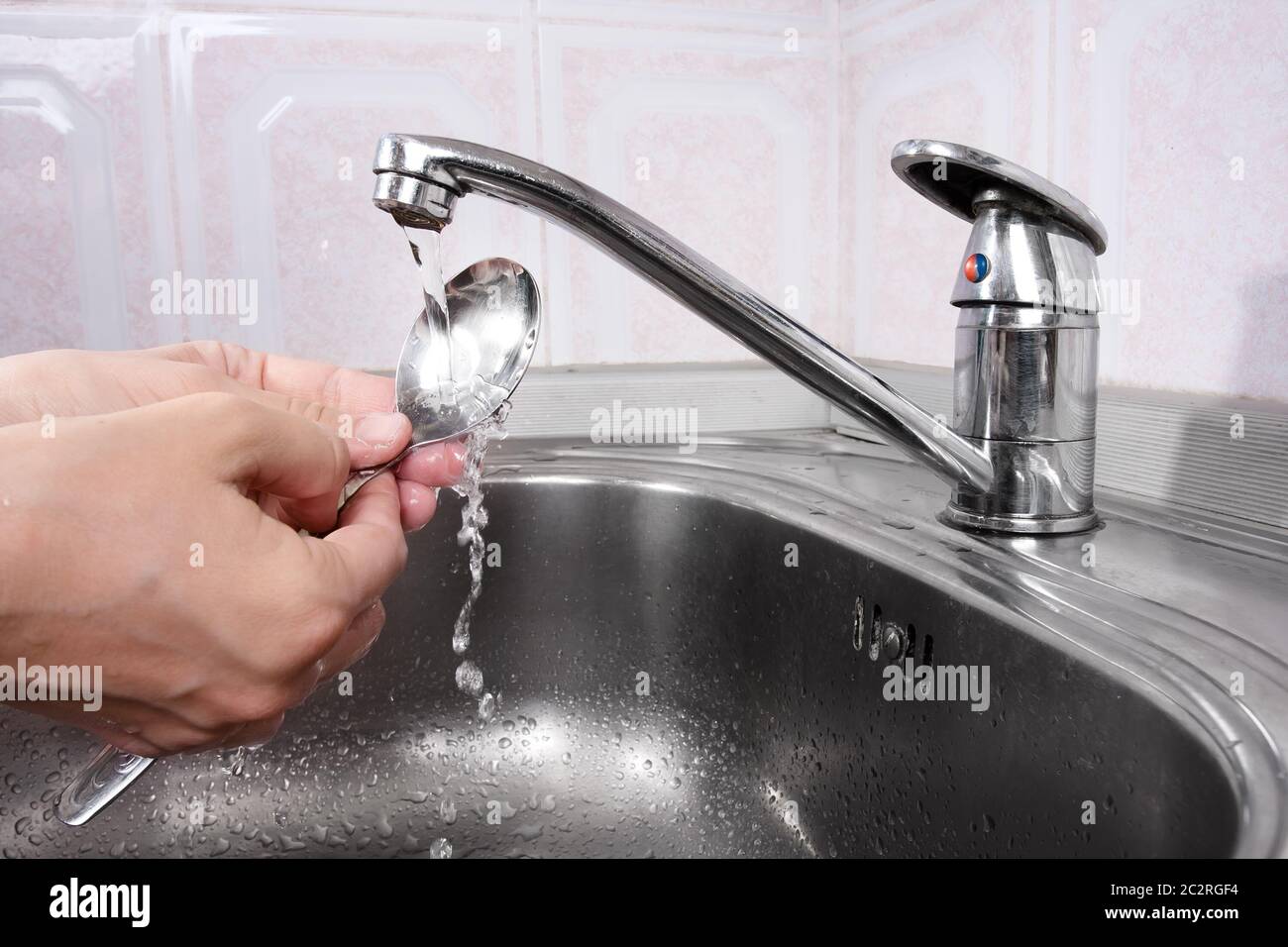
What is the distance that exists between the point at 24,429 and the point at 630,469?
1.57 ft

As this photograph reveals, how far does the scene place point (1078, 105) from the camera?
678mm

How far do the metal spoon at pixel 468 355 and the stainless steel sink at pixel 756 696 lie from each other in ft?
0.55

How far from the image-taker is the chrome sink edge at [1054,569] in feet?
1.05

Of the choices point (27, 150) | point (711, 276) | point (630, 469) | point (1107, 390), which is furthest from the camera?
point (27, 150)

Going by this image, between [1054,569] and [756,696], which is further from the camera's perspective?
[756,696]

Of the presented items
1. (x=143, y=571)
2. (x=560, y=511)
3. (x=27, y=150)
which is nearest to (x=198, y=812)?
(x=560, y=511)

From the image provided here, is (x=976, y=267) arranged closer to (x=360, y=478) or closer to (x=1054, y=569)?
(x=1054, y=569)

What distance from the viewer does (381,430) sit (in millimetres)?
480

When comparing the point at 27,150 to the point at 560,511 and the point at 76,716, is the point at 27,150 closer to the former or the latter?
the point at 560,511

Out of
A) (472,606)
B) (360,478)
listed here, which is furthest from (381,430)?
(472,606)

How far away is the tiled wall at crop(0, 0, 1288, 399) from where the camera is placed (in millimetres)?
875
